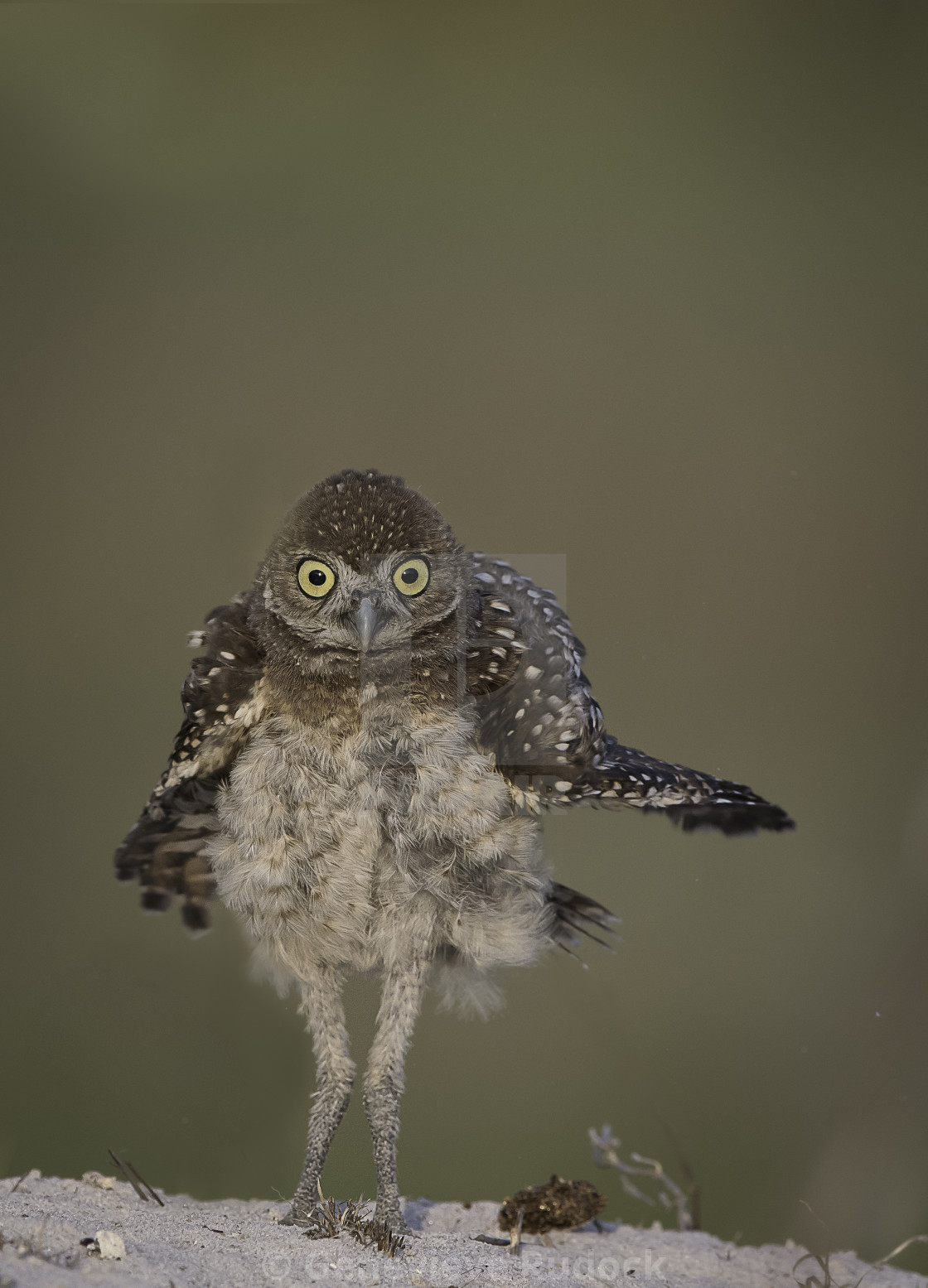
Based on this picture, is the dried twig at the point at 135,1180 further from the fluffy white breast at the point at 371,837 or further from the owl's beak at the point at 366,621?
the owl's beak at the point at 366,621

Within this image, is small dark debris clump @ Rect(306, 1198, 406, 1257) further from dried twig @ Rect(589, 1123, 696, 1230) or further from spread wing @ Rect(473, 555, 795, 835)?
spread wing @ Rect(473, 555, 795, 835)

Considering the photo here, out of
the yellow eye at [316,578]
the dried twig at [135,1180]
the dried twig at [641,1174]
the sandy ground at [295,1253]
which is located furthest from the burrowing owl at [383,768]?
the dried twig at [641,1174]

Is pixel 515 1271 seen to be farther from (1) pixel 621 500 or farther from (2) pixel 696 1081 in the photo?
(1) pixel 621 500

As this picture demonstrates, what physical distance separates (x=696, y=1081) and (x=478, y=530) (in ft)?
3.26

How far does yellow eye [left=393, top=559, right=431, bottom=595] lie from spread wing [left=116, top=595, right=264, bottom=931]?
268 mm

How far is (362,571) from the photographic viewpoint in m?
1.30

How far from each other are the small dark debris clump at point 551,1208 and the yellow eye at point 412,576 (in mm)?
1020

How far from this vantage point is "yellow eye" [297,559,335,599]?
1.31m

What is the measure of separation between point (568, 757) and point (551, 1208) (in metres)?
0.77

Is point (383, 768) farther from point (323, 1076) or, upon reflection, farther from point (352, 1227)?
point (352, 1227)

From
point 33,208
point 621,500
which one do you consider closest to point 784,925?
point 621,500

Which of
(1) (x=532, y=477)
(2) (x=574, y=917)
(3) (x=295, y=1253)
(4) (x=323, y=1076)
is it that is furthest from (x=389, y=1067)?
(1) (x=532, y=477)

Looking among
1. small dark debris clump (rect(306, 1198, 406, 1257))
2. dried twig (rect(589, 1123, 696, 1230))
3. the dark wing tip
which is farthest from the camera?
dried twig (rect(589, 1123, 696, 1230))

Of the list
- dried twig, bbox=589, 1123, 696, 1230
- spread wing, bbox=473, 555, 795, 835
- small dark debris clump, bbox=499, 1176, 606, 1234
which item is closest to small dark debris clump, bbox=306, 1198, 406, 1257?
small dark debris clump, bbox=499, 1176, 606, 1234
